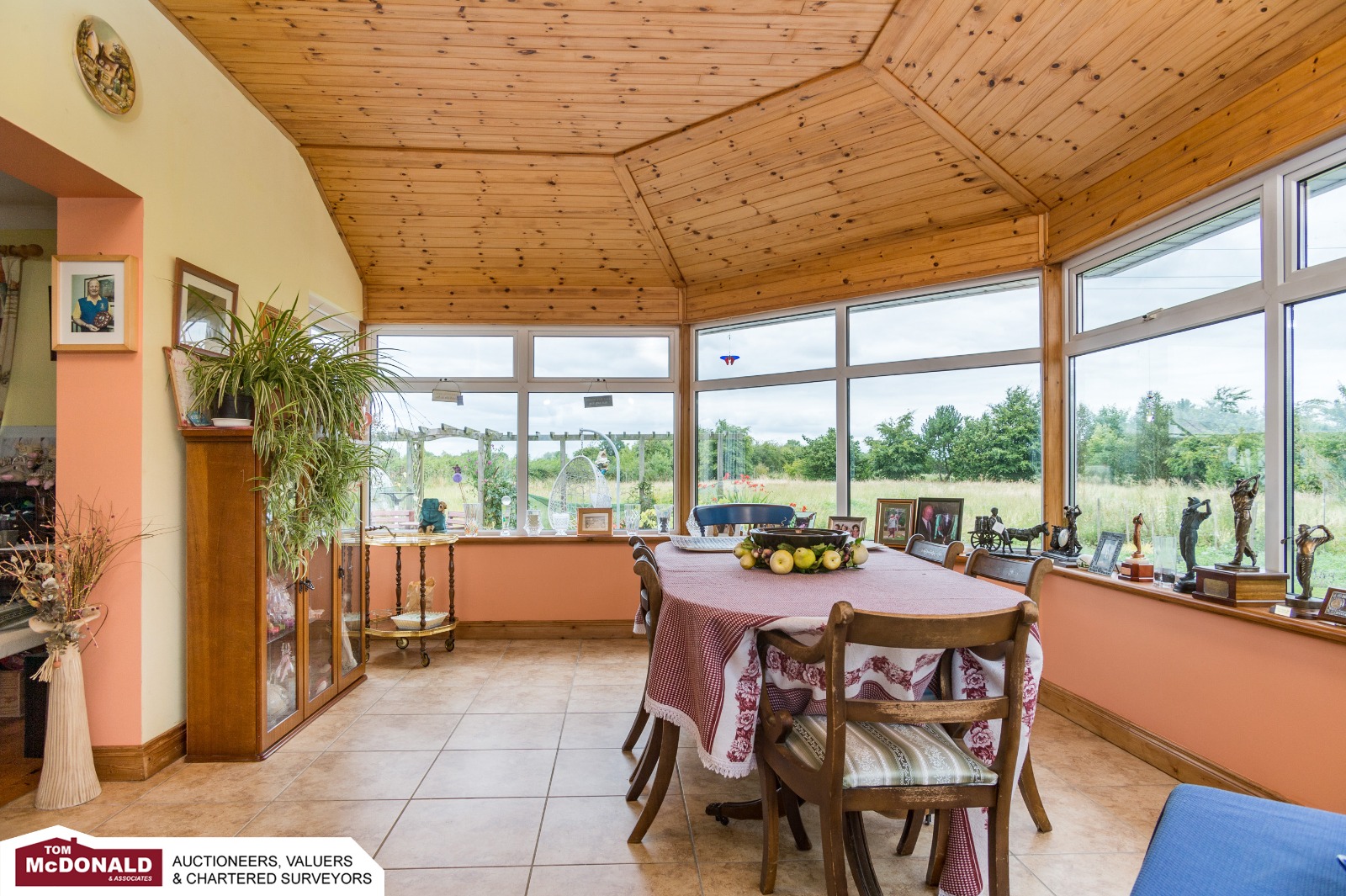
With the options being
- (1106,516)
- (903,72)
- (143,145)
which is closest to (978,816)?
(1106,516)

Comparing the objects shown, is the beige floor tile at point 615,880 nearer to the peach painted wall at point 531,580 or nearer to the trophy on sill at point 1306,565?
the trophy on sill at point 1306,565

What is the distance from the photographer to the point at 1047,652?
3592 millimetres

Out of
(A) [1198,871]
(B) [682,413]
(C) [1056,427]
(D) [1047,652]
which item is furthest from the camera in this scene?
(B) [682,413]

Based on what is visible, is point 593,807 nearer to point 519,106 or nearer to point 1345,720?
point 1345,720

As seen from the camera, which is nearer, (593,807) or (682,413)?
(593,807)

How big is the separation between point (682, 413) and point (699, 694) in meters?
3.40

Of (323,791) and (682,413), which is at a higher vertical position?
(682,413)

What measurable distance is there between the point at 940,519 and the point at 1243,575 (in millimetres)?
1749

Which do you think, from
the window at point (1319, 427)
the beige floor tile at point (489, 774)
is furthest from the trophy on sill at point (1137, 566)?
Result: the beige floor tile at point (489, 774)

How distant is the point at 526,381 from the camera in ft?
17.3

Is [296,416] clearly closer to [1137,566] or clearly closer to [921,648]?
[921,648]

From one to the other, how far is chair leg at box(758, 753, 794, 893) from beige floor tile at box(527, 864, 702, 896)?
0.68 feet

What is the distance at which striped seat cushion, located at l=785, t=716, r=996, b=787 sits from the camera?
65.9 inches

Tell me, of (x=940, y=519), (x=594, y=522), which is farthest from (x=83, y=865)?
(x=940, y=519)
